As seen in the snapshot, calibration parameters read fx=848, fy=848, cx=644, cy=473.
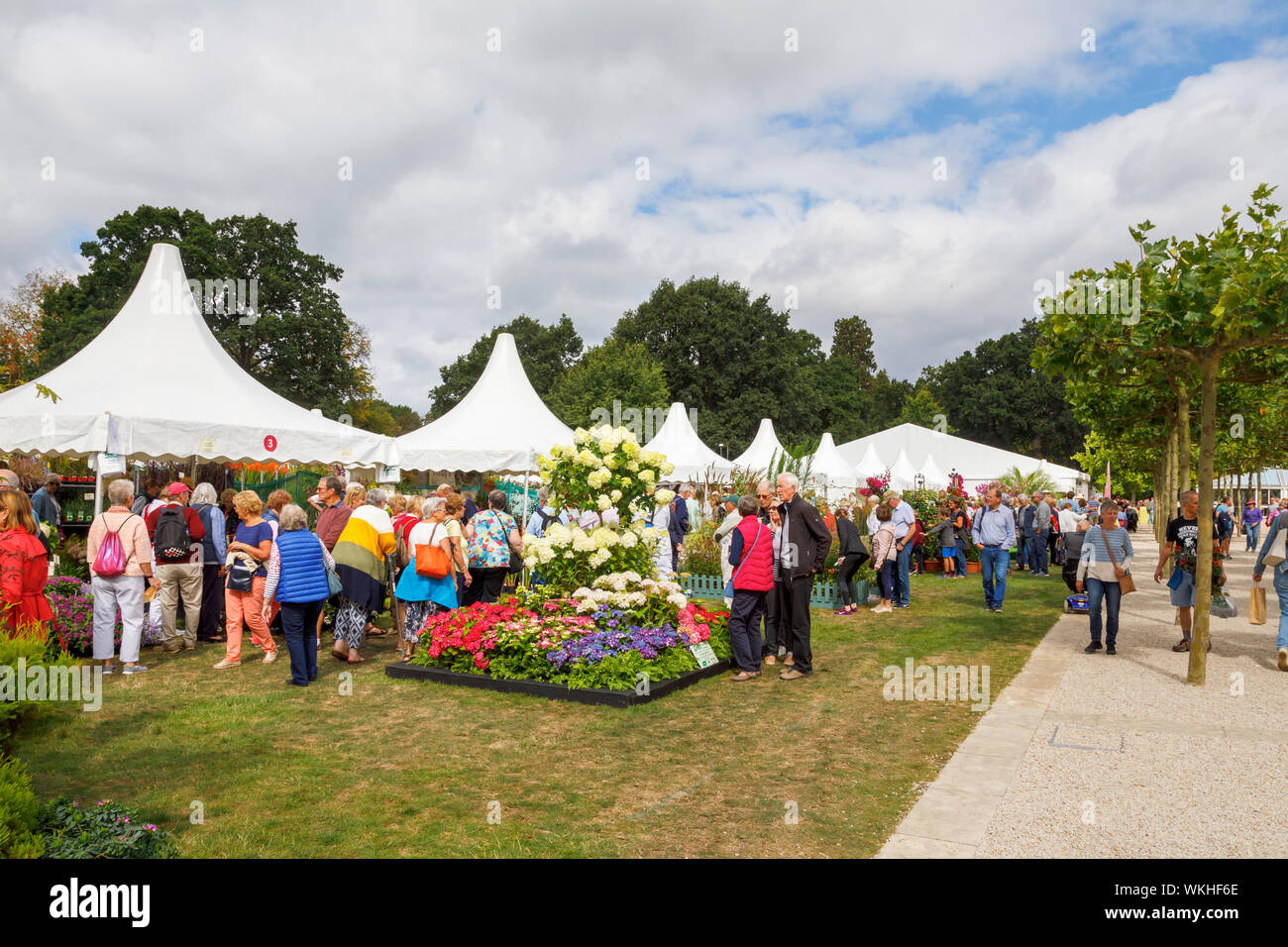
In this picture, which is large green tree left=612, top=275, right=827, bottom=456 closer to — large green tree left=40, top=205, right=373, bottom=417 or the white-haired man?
large green tree left=40, top=205, right=373, bottom=417

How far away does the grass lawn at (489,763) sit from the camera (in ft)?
14.7

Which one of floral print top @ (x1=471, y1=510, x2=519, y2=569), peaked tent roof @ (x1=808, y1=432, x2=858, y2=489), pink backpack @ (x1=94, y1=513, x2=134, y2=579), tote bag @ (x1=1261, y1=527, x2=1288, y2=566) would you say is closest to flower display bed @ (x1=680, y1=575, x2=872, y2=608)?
floral print top @ (x1=471, y1=510, x2=519, y2=569)

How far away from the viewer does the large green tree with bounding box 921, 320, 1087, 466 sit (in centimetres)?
6681

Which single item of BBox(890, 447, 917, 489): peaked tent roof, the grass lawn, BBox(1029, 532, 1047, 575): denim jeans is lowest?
the grass lawn

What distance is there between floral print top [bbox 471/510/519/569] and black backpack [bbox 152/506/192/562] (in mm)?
3193

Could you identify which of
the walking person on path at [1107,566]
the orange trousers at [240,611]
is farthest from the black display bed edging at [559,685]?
the walking person on path at [1107,566]

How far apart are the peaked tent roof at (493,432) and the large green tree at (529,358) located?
50284 mm

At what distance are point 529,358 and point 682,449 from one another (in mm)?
50663

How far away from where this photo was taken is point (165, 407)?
11406mm

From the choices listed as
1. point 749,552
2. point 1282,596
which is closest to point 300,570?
point 749,552

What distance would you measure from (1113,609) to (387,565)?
27.5ft

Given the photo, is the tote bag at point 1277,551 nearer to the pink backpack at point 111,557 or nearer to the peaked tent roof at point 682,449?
the pink backpack at point 111,557

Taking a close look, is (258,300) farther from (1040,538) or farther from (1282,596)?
(1282,596)

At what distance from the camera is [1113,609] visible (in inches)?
380
